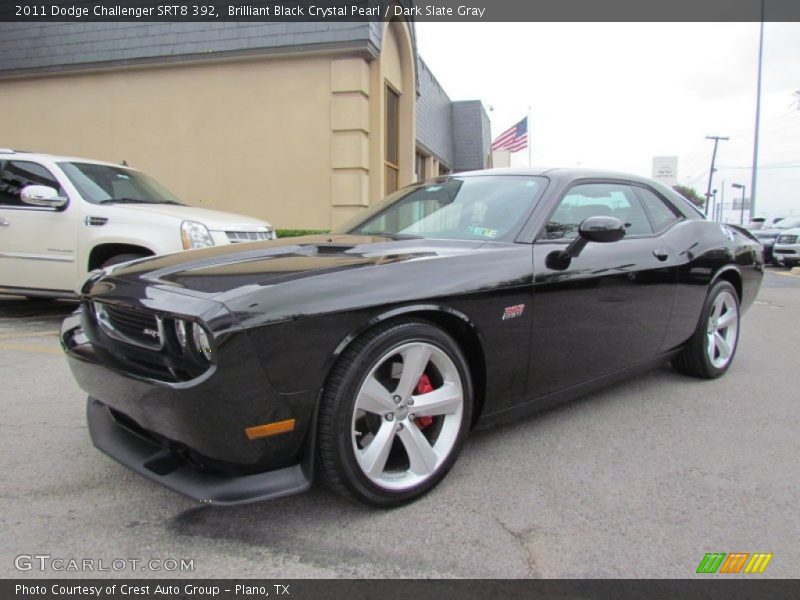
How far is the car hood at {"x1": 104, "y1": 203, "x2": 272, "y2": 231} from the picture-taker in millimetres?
5160

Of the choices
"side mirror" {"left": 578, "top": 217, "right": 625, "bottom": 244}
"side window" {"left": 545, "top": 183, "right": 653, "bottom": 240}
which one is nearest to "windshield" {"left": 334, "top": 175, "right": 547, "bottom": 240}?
"side window" {"left": 545, "top": 183, "right": 653, "bottom": 240}

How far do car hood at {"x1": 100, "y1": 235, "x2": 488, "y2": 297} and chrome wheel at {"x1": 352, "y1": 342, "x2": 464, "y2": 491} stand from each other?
16.7 inches

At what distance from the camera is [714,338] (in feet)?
13.4

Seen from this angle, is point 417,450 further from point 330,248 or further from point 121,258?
point 121,258

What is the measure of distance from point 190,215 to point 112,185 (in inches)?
47.8

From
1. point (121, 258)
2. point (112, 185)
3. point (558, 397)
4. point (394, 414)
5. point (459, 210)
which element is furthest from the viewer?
point (112, 185)

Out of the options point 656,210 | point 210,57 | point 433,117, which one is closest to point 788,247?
point 433,117

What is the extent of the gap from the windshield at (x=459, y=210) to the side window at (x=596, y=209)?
0.17 m

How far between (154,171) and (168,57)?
201cm

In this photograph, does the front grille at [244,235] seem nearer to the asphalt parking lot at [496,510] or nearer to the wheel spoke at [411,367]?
the asphalt parking lot at [496,510]

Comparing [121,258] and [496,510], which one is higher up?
[121,258]

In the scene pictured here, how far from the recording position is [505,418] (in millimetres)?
2668

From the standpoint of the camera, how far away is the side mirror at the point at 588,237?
2678 mm
